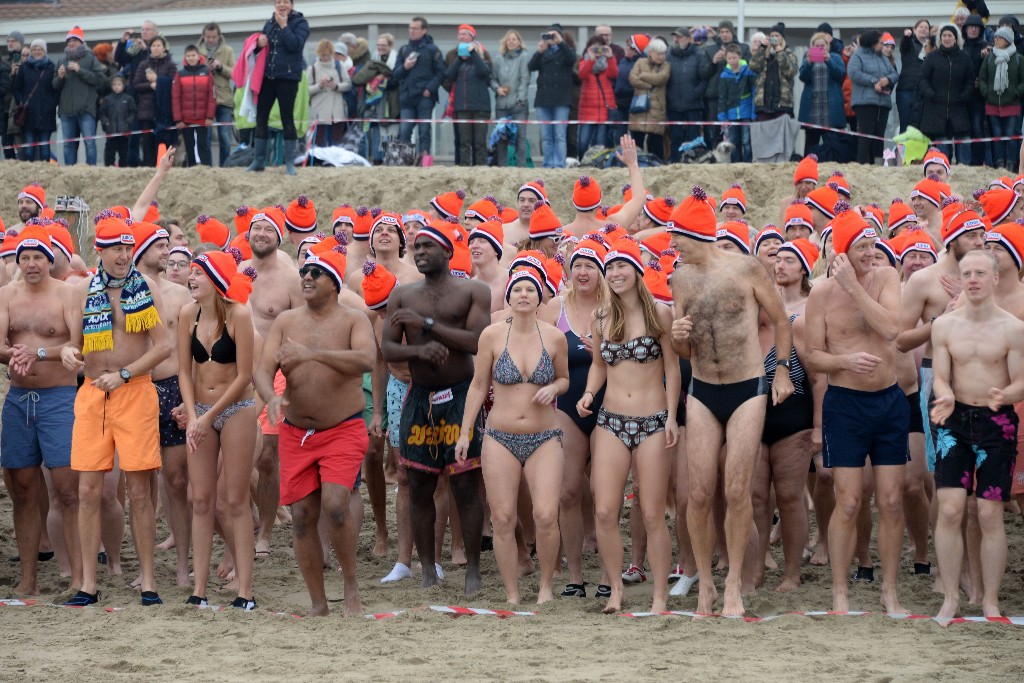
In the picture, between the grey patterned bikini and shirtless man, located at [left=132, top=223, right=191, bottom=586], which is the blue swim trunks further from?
the grey patterned bikini

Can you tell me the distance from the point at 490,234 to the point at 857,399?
3101 mm

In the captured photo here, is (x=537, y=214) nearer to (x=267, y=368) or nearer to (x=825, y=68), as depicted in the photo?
(x=267, y=368)

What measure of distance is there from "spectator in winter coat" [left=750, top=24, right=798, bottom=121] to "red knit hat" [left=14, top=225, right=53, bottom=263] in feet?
36.6

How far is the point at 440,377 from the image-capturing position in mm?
8953

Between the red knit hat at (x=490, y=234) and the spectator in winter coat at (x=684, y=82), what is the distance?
28.9 feet

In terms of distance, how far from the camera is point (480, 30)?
2498cm

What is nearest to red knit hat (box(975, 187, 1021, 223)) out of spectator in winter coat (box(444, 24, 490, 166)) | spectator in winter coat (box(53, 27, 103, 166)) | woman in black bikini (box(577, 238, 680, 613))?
woman in black bikini (box(577, 238, 680, 613))

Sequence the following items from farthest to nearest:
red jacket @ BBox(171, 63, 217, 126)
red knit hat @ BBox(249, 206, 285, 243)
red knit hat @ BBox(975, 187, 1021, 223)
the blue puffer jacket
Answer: red jacket @ BBox(171, 63, 217, 126) < the blue puffer jacket < red knit hat @ BBox(975, 187, 1021, 223) < red knit hat @ BBox(249, 206, 285, 243)

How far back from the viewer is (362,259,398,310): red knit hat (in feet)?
32.3

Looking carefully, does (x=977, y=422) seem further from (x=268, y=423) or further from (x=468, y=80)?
(x=468, y=80)

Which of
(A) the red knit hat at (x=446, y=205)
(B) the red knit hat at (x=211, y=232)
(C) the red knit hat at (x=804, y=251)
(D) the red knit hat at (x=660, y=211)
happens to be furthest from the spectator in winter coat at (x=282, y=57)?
A: (C) the red knit hat at (x=804, y=251)

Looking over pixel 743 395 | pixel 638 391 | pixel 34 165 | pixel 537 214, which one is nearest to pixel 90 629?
pixel 638 391

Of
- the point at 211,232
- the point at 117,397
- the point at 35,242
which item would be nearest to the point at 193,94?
the point at 211,232

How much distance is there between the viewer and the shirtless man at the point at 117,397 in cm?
872
